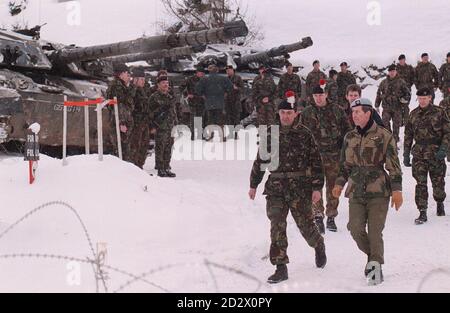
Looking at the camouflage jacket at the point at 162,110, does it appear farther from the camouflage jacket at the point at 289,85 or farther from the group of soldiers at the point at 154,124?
the camouflage jacket at the point at 289,85

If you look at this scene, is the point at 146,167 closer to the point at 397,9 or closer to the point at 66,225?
the point at 66,225

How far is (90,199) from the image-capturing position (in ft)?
24.5

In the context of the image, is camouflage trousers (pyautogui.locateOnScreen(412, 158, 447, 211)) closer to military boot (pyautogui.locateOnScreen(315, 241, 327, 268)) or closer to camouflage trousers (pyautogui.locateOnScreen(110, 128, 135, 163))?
military boot (pyautogui.locateOnScreen(315, 241, 327, 268))

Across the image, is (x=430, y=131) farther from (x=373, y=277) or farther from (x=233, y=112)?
(x=233, y=112)

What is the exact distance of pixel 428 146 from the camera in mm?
8555

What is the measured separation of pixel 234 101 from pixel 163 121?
17.2ft

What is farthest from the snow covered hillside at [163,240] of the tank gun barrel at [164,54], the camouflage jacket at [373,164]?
the tank gun barrel at [164,54]

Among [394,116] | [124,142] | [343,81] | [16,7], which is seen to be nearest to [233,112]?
[343,81]

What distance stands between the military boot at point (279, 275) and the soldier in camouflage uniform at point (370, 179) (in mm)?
722

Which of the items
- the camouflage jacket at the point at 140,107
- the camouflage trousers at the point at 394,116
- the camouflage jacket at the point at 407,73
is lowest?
the camouflage trousers at the point at 394,116

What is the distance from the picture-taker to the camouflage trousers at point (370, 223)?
5898mm

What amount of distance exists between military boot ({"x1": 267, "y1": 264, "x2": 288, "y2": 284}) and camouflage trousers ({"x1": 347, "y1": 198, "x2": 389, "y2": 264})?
728 millimetres

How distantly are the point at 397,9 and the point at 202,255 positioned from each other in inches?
1526

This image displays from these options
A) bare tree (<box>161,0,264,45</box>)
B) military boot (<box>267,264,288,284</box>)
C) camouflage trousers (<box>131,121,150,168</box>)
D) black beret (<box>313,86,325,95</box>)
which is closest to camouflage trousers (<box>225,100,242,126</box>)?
camouflage trousers (<box>131,121,150,168</box>)
